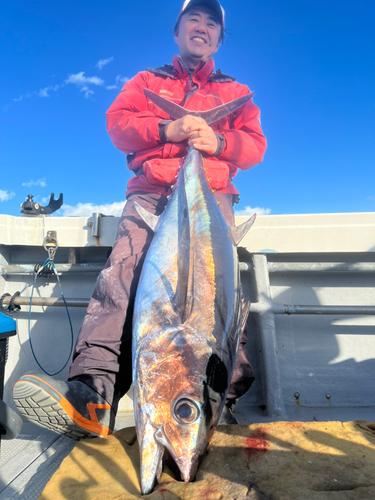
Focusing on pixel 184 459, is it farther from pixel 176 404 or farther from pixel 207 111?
pixel 207 111

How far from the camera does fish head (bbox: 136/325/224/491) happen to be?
0.88 metres

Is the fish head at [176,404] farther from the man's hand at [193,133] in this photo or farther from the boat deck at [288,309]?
the man's hand at [193,133]

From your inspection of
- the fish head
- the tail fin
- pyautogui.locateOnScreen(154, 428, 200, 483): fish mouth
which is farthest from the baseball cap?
pyautogui.locateOnScreen(154, 428, 200, 483): fish mouth

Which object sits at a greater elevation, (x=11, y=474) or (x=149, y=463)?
(x=149, y=463)

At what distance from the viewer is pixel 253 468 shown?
2.87 ft

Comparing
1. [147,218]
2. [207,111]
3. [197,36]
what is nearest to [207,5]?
[197,36]

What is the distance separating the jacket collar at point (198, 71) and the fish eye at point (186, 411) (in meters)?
2.29

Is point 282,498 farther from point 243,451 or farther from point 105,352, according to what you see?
point 105,352

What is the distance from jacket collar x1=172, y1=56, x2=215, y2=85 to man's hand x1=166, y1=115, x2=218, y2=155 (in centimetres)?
70

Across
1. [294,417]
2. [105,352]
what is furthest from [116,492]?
[294,417]

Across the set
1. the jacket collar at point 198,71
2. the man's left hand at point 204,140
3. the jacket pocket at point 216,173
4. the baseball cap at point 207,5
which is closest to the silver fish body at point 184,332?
the jacket pocket at point 216,173

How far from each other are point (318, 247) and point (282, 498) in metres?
1.82

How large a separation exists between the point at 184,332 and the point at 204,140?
1.28 metres

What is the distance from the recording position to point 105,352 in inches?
53.4
